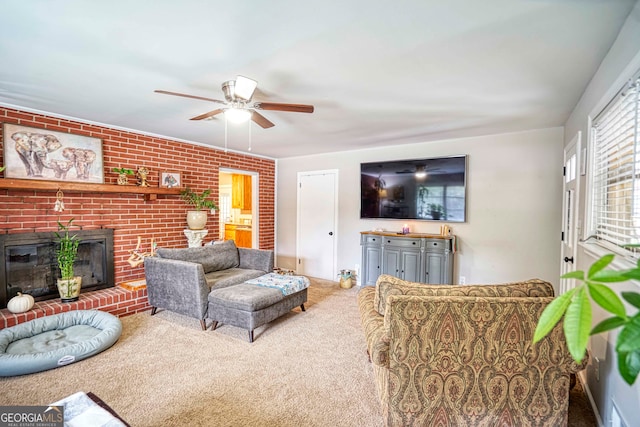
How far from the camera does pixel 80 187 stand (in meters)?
3.25

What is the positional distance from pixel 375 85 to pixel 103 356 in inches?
126

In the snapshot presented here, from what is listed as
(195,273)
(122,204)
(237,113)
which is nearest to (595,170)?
(237,113)

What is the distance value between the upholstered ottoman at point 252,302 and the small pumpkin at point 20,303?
1.66 m

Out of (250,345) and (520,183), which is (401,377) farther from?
(520,183)

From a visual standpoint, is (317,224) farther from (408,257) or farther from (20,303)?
(20,303)

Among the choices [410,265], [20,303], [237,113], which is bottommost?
[20,303]

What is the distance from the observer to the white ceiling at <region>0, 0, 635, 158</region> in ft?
4.97

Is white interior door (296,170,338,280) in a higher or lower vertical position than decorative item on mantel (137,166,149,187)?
lower

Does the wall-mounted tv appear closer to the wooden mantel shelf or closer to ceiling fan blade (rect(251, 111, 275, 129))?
ceiling fan blade (rect(251, 111, 275, 129))

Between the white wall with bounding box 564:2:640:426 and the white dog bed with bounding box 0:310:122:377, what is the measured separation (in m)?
3.51

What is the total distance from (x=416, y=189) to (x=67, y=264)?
14.2ft

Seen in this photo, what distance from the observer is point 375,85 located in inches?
94.3

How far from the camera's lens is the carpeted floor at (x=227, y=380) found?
1883 millimetres

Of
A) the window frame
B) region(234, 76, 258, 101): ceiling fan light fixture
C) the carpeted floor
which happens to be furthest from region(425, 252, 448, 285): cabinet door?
region(234, 76, 258, 101): ceiling fan light fixture
